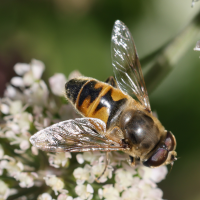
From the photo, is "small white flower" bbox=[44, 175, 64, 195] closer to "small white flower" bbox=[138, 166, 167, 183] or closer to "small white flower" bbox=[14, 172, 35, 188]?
"small white flower" bbox=[14, 172, 35, 188]

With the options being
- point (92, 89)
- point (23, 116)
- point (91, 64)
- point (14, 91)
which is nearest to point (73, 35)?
point (91, 64)

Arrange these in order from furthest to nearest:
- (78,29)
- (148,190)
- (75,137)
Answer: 1. (78,29)
2. (148,190)
3. (75,137)

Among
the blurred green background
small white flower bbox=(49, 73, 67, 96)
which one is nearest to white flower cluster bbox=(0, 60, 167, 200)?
small white flower bbox=(49, 73, 67, 96)

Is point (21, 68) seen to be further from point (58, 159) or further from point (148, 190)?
point (148, 190)

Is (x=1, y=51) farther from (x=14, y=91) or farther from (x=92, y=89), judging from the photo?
(x=92, y=89)

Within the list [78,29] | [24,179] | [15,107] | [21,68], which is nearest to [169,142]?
[24,179]

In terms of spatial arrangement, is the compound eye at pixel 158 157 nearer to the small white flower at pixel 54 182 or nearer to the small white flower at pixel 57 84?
the small white flower at pixel 54 182
